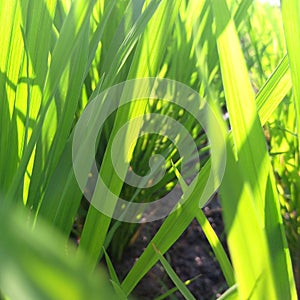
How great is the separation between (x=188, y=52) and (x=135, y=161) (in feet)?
0.63

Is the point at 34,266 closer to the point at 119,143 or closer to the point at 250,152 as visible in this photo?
the point at 250,152

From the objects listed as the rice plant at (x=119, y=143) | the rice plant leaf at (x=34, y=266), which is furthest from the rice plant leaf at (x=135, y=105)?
the rice plant leaf at (x=34, y=266)

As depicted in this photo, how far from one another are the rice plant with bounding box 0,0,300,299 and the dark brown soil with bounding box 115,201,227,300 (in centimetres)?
14

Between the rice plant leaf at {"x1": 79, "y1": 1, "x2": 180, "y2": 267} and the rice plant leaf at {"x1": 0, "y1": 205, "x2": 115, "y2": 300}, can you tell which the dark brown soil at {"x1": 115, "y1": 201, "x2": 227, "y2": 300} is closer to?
the rice plant leaf at {"x1": 79, "y1": 1, "x2": 180, "y2": 267}

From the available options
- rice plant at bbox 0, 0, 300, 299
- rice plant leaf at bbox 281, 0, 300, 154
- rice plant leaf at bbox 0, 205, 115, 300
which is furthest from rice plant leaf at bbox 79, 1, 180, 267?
rice plant leaf at bbox 0, 205, 115, 300

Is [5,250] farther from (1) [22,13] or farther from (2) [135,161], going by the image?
(2) [135,161]

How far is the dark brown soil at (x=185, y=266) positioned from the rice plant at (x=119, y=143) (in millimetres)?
140

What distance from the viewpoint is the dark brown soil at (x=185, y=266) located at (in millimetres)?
840

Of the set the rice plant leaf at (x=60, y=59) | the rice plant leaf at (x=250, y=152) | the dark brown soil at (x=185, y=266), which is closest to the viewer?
the rice plant leaf at (x=250, y=152)

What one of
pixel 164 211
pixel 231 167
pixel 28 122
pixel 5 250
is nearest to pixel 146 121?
pixel 164 211

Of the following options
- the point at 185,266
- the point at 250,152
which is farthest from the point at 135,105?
the point at 185,266

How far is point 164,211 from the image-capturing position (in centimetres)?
102

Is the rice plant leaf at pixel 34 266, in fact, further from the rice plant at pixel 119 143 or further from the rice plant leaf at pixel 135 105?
the rice plant leaf at pixel 135 105

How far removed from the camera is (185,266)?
934 mm
